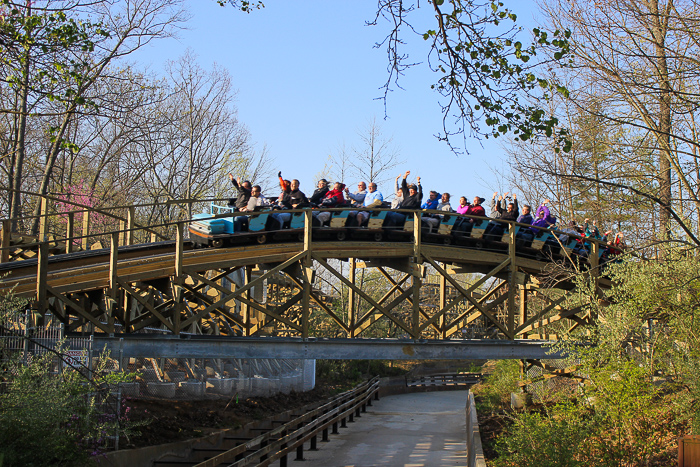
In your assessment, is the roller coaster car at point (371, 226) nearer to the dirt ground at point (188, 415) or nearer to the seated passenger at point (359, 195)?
the seated passenger at point (359, 195)

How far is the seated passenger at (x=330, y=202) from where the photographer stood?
658 inches

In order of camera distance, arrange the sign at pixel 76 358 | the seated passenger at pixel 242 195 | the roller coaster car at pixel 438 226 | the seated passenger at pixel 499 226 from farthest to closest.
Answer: the seated passenger at pixel 499 226 < the seated passenger at pixel 242 195 < the roller coaster car at pixel 438 226 < the sign at pixel 76 358

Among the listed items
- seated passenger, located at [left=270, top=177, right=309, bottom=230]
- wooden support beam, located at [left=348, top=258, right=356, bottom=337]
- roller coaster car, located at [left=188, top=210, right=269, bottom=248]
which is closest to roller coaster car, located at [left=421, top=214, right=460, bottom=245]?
wooden support beam, located at [left=348, top=258, right=356, bottom=337]

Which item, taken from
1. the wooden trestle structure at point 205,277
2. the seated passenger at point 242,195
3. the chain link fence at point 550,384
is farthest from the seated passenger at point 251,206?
the chain link fence at point 550,384

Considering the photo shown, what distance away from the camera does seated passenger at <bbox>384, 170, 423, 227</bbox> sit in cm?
1723

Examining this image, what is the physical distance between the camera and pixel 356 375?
34938 mm

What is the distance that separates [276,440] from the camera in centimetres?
1535

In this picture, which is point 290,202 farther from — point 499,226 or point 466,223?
point 499,226

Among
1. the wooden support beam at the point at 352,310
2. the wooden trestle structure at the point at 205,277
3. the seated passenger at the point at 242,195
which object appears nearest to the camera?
the wooden trestle structure at the point at 205,277

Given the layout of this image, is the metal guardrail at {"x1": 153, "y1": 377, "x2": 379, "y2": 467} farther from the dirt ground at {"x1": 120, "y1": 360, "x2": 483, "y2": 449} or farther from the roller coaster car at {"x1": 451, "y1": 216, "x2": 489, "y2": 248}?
the roller coaster car at {"x1": 451, "y1": 216, "x2": 489, "y2": 248}

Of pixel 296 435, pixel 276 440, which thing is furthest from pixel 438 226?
pixel 276 440

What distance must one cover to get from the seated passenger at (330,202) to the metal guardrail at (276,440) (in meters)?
5.09

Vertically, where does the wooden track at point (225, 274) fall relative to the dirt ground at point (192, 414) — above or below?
above

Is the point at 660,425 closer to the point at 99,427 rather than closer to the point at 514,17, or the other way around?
the point at 514,17
